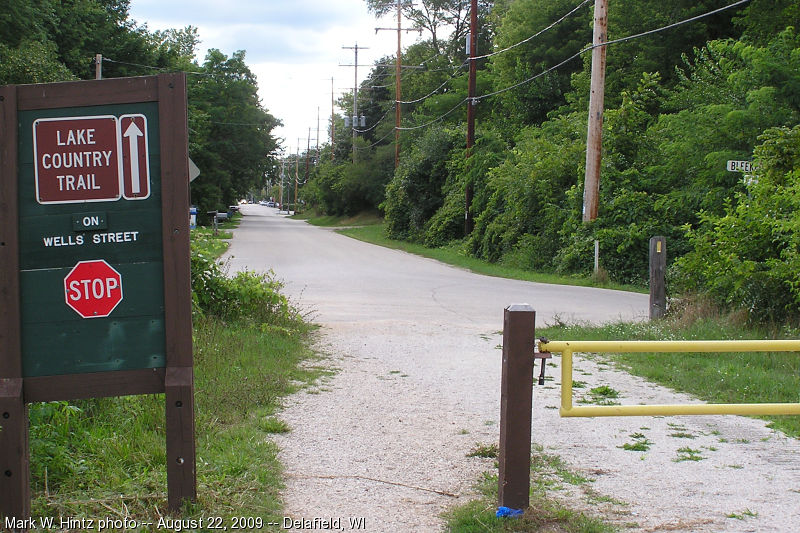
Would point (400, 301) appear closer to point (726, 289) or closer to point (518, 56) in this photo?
point (726, 289)

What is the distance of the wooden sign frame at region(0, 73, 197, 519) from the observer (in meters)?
4.05

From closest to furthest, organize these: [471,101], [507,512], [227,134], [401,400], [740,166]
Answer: [507,512] → [401,400] → [740,166] → [471,101] → [227,134]

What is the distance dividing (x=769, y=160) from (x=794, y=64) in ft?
31.3

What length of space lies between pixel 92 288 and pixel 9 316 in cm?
42

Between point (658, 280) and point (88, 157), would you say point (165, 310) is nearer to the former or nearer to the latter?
point (88, 157)

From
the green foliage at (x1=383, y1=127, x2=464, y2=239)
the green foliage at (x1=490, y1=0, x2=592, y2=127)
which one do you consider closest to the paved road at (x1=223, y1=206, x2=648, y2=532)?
the green foliage at (x1=383, y1=127, x2=464, y2=239)

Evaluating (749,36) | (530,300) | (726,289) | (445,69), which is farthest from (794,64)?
(445,69)

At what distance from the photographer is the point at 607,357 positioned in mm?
9766

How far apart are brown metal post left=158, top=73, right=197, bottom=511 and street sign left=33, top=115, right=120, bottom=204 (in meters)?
0.27

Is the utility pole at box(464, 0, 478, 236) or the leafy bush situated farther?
the utility pole at box(464, 0, 478, 236)

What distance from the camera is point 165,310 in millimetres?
4188

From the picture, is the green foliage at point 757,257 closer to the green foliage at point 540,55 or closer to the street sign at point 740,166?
the street sign at point 740,166

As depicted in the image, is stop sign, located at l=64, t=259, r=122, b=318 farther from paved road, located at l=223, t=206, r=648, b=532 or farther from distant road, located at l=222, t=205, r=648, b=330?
distant road, located at l=222, t=205, r=648, b=330

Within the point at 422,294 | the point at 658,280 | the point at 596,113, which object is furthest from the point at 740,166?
the point at 596,113
